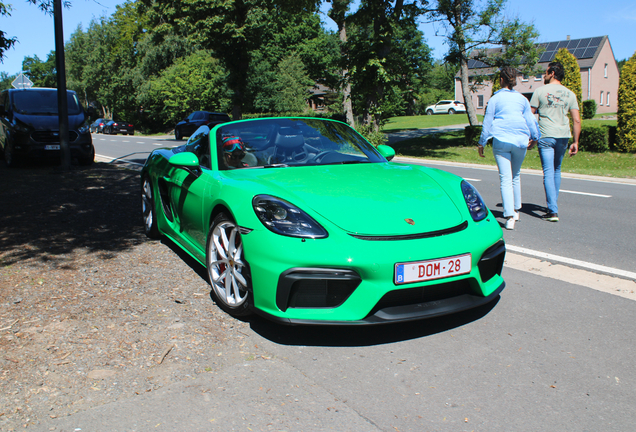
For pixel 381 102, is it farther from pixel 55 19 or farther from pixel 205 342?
pixel 205 342

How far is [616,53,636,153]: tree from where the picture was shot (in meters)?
17.6

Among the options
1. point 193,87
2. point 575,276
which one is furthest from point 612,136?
point 193,87

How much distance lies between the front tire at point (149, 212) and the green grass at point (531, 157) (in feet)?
35.9

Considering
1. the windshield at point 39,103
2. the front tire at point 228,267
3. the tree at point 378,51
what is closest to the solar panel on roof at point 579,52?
the tree at point 378,51

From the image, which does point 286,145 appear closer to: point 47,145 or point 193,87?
point 47,145

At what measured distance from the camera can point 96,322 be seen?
11.6 ft

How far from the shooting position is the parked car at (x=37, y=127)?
40.7ft

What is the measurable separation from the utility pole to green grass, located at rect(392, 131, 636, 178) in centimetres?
1125

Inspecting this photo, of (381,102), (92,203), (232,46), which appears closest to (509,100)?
(92,203)

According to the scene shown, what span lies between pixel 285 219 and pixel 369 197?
0.58 meters

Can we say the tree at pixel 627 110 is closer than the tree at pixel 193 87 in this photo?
Yes

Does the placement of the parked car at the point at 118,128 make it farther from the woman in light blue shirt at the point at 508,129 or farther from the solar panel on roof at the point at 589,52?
the solar panel on roof at the point at 589,52

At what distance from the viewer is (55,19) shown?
11719mm

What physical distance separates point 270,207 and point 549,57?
2387 inches
